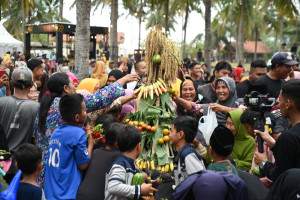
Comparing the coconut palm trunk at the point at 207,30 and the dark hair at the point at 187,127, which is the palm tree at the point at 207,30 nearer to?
the coconut palm trunk at the point at 207,30

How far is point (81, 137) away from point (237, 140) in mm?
2043

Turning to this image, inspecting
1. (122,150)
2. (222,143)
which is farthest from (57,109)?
(222,143)

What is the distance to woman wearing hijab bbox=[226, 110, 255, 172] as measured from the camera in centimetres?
525

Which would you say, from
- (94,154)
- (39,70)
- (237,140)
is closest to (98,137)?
(94,154)

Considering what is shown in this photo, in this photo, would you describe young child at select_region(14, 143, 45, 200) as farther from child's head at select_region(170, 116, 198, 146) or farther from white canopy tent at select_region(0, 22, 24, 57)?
white canopy tent at select_region(0, 22, 24, 57)

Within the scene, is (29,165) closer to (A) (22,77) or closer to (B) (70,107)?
(B) (70,107)

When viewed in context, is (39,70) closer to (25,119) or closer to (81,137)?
(25,119)

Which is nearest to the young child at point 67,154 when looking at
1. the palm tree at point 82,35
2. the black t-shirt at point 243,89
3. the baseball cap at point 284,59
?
the baseball cap at point 284,59

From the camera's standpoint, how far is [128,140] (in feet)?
13.9

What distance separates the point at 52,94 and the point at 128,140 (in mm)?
1208

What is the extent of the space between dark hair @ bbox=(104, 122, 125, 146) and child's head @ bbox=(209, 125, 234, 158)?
945mm

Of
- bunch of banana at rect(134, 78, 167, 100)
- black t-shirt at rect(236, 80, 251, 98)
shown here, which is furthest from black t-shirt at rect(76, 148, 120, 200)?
black t-shirt at rect(236, 80, 251, 98)

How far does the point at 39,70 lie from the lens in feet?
22.4

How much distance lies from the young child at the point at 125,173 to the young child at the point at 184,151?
31cm
